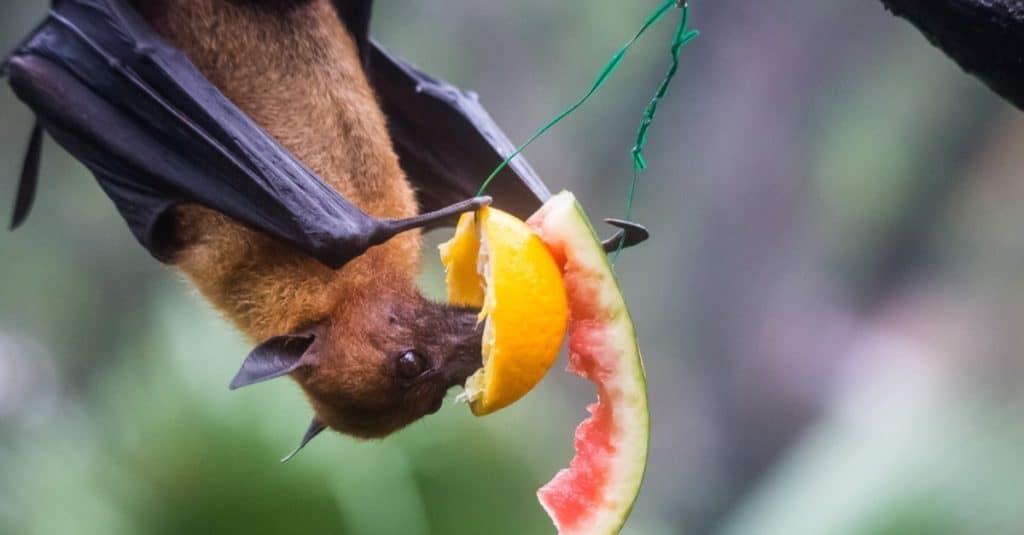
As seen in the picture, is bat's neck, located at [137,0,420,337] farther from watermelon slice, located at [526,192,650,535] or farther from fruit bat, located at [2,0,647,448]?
watermelon slice, located at [526,192,650,535]

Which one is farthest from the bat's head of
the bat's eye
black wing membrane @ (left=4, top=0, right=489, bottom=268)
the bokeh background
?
the bokeh background

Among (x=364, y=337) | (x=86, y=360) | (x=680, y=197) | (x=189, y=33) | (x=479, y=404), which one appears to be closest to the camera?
(x=479, y=404)

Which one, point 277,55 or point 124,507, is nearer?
point 277,55

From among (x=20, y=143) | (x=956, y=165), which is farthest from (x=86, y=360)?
(x=956, y=165)

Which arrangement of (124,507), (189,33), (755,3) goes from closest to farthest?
(189,33) < (124,507) < (755,3)

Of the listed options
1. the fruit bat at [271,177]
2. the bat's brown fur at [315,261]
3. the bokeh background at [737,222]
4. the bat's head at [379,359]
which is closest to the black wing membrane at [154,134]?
the fruit bat at [271,177]

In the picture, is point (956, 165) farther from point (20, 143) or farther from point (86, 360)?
point (20, 143)
